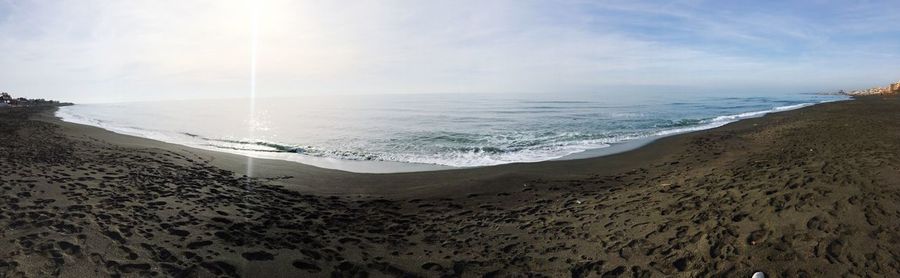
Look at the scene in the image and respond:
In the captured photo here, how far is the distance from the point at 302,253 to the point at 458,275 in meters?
2.78

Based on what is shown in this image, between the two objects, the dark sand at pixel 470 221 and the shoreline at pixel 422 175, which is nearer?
the dark sand at pixel 470 221

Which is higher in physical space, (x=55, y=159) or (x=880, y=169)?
(x=880, y=169)

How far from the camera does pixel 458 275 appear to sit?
257 inches

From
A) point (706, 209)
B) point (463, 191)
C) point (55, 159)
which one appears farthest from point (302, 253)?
point (55, 159)

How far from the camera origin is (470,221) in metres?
9.21

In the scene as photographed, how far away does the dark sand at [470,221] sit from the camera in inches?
231

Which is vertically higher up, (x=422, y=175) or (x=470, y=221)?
(x=422, y=175)

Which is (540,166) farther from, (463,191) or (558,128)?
(558,128)

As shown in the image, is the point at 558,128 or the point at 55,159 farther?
the point at 558,128

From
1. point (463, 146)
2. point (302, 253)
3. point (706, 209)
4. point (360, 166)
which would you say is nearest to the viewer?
point (302, 253)

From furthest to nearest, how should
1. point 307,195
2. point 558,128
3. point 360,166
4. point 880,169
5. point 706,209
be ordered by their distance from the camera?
point 558,128
point 360,166
point 307,195
point 880,169
point 706,209

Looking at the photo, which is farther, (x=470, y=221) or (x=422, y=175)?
(x=422, y=175)

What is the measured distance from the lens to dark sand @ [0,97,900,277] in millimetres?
5867

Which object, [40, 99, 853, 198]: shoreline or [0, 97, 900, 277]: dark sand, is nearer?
[0, 97, 900, 277]: dark sand
